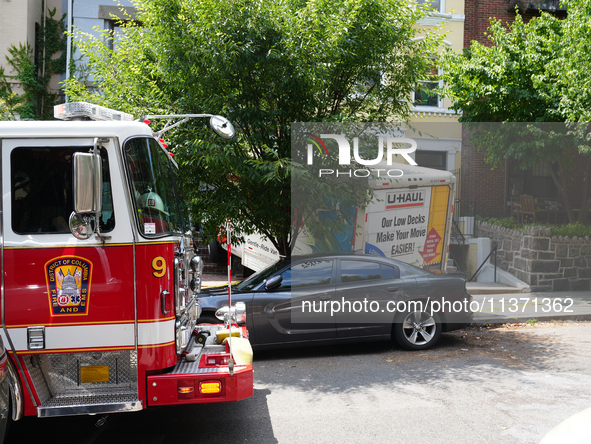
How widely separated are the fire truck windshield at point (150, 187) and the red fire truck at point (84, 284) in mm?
16

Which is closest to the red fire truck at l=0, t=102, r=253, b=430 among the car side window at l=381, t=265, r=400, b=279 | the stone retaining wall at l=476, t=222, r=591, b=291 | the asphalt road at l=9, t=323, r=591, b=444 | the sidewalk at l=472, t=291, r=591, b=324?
the asphalt road at l=9, t=323, r=591, b=444

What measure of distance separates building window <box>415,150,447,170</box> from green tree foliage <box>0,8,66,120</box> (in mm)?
11488

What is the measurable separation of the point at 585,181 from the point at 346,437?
15.3 metres

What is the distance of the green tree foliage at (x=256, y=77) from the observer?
7496 mm

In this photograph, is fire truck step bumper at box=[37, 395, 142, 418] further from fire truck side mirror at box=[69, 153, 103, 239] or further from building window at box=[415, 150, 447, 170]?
building window at box=[415, 150, 447, 170]

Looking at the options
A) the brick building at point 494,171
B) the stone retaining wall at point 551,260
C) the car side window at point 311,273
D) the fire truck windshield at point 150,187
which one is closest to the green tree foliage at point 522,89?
the stone retaining wall at point 551,260

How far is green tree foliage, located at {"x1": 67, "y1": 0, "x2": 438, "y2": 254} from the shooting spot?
7.50m

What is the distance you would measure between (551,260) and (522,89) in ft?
14.6

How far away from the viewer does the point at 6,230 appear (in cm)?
400

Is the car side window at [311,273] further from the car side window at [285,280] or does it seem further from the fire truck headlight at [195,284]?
the fire truck headlight at [195,284]

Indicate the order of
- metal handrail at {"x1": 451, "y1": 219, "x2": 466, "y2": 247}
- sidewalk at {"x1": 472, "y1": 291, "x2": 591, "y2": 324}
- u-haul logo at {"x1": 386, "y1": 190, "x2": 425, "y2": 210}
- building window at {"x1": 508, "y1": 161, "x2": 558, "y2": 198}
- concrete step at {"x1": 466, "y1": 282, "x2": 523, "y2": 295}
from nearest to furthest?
1. u-haul logo at {"x1": 386, "y1": 190, "x2": 425, "y2": 210}
2. sidewalk at {"x1": 472, "y1": 291, "x2": 591, "y2": 324}
3. concrete step at {"x1": 466, "y1": 282, "x2": 523, "y2": 295}
4. metal handrail at {"x1": 451, "y1": 219, "x2": 466, "y2": 247}
5. building window at {"x1": 508, "y1": 161, "x2": 558, "y2": 198}

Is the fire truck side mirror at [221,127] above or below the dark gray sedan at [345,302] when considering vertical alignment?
above

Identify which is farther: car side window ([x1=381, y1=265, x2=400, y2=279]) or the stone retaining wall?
the stone retaining wall

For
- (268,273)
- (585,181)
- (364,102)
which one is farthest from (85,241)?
(585,181)
